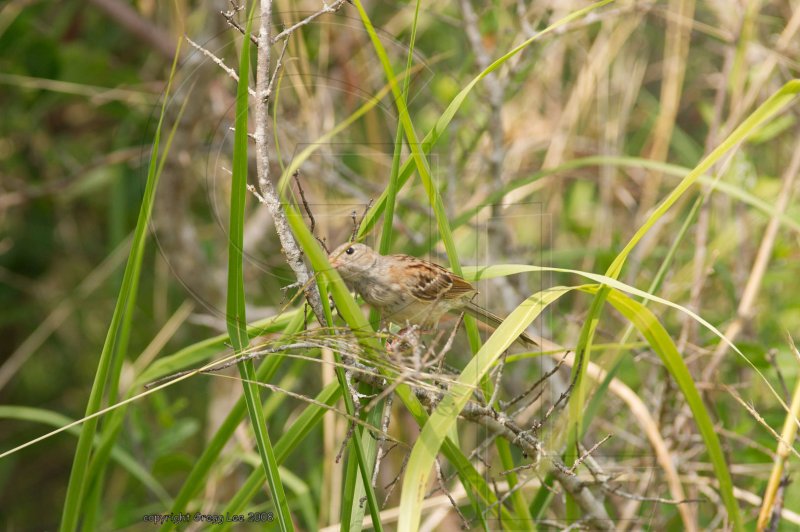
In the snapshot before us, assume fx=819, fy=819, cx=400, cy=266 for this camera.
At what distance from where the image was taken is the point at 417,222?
2.87m

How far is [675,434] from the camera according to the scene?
2.25 metres

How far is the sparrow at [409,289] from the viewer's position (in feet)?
4.56

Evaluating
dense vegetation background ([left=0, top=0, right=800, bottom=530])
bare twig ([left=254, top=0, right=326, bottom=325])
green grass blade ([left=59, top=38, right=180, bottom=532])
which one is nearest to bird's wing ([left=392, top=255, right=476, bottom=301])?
dense vegetation background ([left=0, top=0, right=800, bottom=530])

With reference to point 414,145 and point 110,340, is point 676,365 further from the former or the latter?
point 110,340

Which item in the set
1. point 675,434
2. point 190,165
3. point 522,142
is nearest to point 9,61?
point 190,165

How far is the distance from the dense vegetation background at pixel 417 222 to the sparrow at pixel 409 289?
97 millimetres

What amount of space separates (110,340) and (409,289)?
1.80 feet

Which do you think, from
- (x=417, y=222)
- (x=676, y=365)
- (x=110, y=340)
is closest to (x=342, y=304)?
(x=110, y=340)

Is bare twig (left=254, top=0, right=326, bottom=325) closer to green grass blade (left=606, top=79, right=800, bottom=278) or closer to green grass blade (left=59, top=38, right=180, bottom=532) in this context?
green grass blade (left=59, top=38, right=180, bottom=532)

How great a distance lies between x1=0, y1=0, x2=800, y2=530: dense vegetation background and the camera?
215cm

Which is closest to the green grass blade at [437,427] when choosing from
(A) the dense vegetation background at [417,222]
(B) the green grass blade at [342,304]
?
(B) the green grass blade at [342,304]

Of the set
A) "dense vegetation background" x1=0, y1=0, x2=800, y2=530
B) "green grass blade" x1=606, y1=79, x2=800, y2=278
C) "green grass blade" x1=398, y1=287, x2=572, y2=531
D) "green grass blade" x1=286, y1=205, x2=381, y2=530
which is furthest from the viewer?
"dense vegetation background" x1=0, y1=0, x2=800, y2=530

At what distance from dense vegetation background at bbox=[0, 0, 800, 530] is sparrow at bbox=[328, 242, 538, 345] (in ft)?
0.32

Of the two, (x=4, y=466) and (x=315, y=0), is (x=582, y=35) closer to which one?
(x=315, y=0)
